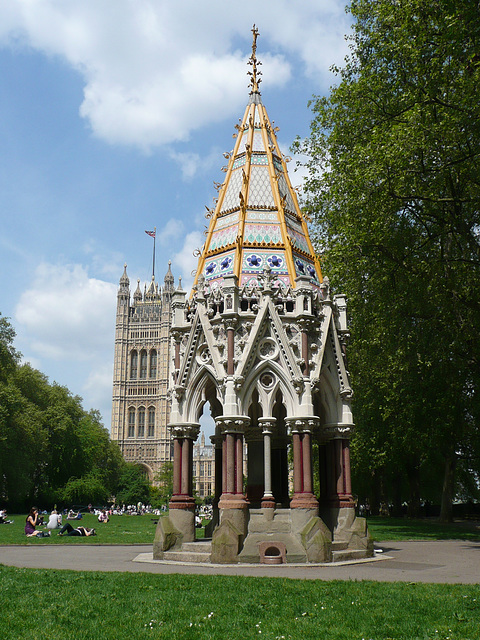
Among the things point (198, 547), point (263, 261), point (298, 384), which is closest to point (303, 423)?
point (298, 384)

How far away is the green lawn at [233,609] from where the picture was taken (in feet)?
25.0

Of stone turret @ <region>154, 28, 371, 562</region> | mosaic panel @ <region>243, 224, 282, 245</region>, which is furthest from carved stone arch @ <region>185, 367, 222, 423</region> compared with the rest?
mosaic panel @ <region>243, 224, 282, 245</region>

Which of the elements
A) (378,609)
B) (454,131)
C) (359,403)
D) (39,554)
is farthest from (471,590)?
(359,403)

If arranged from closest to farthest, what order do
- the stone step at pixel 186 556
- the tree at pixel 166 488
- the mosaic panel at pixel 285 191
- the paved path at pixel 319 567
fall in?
the paved path at pixel 319 567
the stone step at pixel 186 556
the mosaic panel at pixel 285 191
the tree at pixel 166 488

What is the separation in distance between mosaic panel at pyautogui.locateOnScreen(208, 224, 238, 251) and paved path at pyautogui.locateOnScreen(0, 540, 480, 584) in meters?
9.19

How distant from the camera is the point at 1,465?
52906mm

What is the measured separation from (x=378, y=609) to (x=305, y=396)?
27.2 feet

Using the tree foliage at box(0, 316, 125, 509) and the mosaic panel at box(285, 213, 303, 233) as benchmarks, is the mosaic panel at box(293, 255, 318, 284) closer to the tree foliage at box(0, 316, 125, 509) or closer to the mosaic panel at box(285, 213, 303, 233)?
the mosaic panel at box(285, 213, 303, 233)

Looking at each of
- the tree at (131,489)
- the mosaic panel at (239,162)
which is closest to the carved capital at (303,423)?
the mosaic panel at (239,162)

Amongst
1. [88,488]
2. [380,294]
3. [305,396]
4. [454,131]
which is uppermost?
[454,131]

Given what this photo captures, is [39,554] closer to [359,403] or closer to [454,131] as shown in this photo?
[454,131]

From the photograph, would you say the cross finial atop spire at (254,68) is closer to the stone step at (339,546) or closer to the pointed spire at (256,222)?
the pointed spire at (256,222)

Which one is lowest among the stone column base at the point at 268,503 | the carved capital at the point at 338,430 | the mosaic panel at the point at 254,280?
the stone column base at the point at 268,503

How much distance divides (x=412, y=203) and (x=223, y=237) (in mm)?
9199
